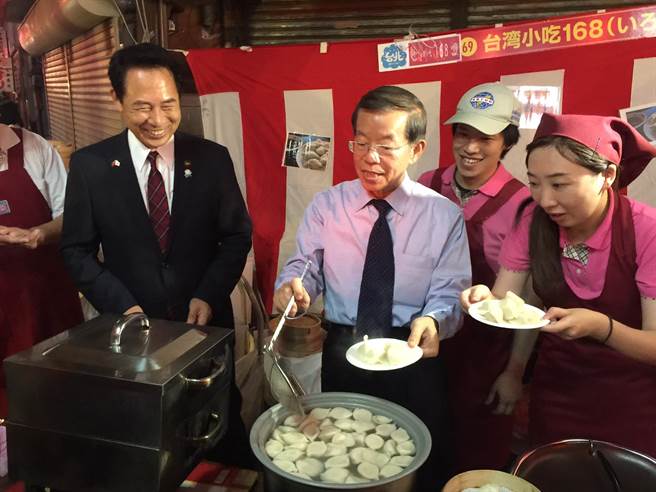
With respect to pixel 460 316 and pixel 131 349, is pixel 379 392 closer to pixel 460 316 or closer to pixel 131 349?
pixel 460 316

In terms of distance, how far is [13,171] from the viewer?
8.45 feet

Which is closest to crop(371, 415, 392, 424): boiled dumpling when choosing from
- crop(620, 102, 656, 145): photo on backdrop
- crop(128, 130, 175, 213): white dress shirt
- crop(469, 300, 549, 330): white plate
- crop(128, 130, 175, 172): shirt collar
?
→ crop(469, 300, 549, 330): white plate

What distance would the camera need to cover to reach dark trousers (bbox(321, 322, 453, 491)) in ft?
6.82

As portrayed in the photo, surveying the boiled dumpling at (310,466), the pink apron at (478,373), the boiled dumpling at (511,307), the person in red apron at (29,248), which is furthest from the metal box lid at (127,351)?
the pink apron at (478,373)

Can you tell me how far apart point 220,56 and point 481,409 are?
3240 millimetres

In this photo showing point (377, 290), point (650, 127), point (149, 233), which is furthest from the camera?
point (650, 127)

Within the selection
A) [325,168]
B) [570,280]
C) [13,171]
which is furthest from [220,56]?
[570,280]

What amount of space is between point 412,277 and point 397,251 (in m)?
0.12

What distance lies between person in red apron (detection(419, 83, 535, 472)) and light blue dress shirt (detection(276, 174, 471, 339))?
1.70ft

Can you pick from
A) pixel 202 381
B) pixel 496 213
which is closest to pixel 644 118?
pixel 496 213

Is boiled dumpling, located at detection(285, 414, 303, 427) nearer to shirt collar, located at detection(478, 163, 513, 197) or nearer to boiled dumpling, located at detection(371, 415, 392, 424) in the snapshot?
boiled dumpling, located at detection(371, 415, 392, 424)

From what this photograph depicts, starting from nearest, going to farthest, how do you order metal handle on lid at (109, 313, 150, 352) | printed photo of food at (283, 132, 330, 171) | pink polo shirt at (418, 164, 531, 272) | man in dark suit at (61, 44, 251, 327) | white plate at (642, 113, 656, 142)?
metal handle on lid at (109, 313, 150, 352), man in dark suit at (61, 44, 251, 327), pink polo shirt at (418, 164, 531, 272), white plate at (642, 113, 656, 142), printed photo of food at (283, 132, 330, 171)

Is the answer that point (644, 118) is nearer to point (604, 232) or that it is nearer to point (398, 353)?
point (604, 232)

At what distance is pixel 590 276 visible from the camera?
193 centimetres
